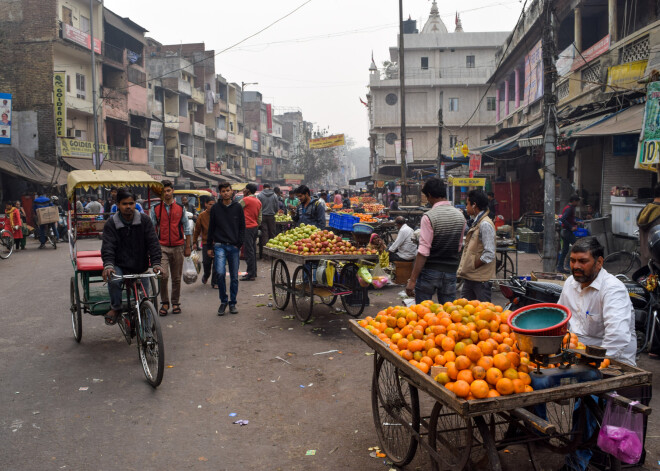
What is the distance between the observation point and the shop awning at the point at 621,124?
1032 centimetres

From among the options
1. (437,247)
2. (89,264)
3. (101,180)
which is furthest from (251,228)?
(437,247)

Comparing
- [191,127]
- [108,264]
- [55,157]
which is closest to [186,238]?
[108,264]

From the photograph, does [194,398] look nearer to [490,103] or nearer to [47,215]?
[47,215]

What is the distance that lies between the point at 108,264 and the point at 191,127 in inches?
1823

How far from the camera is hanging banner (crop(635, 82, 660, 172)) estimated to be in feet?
28.6

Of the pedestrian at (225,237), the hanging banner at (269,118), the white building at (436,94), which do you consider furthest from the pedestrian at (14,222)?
the hanging banner at (269,118)

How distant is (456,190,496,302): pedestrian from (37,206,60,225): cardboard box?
16.5m

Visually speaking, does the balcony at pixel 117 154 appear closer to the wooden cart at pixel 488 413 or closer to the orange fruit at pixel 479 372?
the wooden cart at pixel 488 413

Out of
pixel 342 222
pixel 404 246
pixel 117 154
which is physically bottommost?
pixel 404 246

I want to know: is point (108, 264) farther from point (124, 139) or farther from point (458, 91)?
point (458, 91)

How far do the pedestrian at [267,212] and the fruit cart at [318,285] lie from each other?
5.58m

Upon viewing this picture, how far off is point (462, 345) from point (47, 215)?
1864 centimetres

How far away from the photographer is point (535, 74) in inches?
727

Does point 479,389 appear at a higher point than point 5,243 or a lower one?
higher
